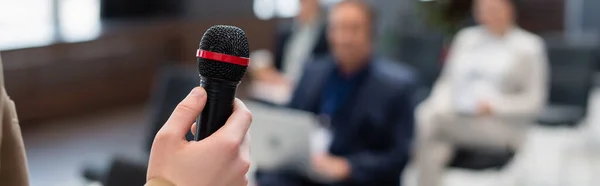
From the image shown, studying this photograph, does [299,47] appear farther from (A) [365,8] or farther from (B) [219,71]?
(B) [219,71]

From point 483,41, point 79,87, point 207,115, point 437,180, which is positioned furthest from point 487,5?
point 79,87

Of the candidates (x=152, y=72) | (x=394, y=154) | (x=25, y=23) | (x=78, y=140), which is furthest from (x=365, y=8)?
(x=152, y=72)

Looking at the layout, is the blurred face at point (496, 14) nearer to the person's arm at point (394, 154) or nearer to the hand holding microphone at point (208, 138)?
the person's arm at point (394, 154)

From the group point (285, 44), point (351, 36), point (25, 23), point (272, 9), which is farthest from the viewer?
point (272, 9)

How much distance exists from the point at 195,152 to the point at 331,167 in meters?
1.97

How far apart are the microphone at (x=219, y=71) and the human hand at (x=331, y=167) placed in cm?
185

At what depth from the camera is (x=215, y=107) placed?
61 centimetres

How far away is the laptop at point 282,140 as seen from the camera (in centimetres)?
231

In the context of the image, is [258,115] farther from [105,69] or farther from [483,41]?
[105,69]

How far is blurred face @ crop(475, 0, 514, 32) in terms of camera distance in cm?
353

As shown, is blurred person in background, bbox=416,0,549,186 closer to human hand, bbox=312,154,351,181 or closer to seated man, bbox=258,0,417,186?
seated man, bbox=258,0,417,186

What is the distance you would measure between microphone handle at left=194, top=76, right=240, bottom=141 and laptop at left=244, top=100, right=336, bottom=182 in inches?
63.1

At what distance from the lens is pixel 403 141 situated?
2.63m

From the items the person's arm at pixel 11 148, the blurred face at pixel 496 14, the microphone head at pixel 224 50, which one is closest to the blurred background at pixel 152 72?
the blurred face at pixel 496 14
